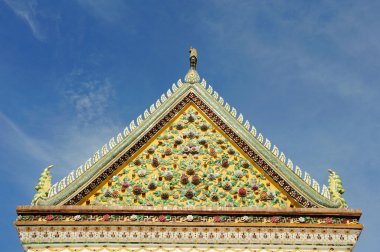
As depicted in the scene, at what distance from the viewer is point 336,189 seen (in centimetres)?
927

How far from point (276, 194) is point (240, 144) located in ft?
3.20

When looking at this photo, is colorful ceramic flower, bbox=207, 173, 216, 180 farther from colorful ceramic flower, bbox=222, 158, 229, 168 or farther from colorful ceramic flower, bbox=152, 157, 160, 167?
colorful ceramic flower, bbox=152, 157, 160, 167

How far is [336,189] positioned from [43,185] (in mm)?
4126

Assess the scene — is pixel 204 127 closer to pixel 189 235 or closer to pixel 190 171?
pixel 190 171

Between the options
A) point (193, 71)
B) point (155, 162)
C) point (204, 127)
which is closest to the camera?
point (155, 162)

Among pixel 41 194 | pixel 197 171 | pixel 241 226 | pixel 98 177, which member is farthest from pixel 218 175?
pixel 41 194

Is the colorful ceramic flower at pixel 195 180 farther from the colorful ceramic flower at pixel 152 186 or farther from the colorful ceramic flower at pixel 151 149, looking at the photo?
the colorful ceramic flower at pixel 151 149

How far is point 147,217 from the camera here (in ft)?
29.4

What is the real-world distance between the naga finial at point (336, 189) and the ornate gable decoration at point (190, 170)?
0.05ft

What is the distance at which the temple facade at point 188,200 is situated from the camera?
8.80m

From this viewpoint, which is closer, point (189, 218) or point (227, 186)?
point (189, 218)

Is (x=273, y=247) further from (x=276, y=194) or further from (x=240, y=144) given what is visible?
(x=240, y=144)

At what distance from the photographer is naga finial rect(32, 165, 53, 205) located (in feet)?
29.8

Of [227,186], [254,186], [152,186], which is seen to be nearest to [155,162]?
[152,186]
